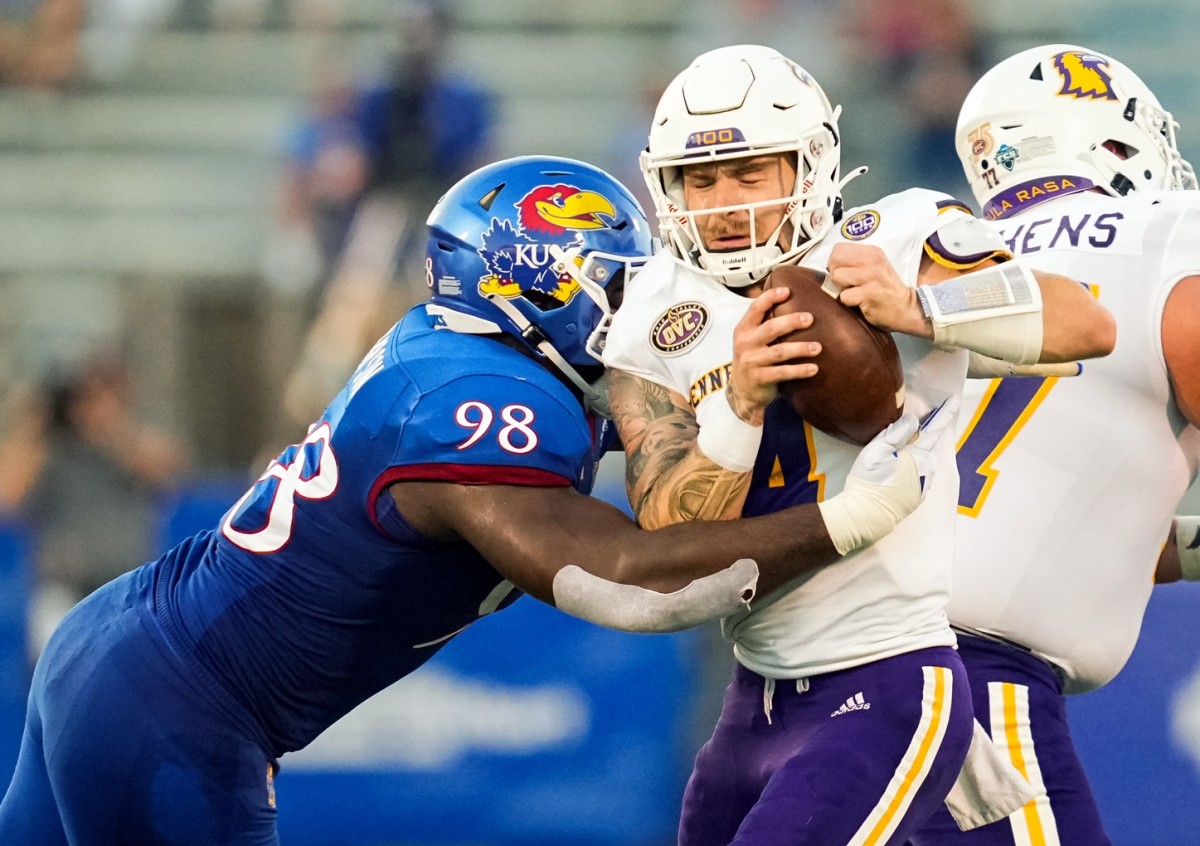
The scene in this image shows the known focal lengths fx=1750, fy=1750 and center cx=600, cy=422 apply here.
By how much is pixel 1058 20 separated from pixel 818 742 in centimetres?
638

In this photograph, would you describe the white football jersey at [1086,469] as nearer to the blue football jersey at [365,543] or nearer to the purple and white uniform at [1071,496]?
the purple and white uniform at [1071,496]

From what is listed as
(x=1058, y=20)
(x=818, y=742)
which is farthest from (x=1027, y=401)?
(x=1058, y=20)

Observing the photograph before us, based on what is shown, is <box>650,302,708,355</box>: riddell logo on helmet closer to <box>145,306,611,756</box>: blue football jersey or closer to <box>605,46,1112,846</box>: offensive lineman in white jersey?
<box>605,46,1112,846</box>: offensive lineman in white jersey

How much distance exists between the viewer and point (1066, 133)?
358 cm

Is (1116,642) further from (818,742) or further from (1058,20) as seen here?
(1058,20)

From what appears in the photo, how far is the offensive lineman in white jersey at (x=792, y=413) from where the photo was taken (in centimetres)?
284

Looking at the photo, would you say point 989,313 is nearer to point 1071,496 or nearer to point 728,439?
point 728,439

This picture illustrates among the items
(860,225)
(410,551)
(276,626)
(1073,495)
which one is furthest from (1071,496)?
(276,626)

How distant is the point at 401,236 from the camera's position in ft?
24.7

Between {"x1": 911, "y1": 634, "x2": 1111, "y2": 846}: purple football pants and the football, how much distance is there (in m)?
0.66

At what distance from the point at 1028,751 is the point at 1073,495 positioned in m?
0.49

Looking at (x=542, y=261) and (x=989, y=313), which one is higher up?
(x=542, y=261)

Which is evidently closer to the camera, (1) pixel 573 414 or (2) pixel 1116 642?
(1) pixel 573 414

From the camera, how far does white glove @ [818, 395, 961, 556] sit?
285 cm
